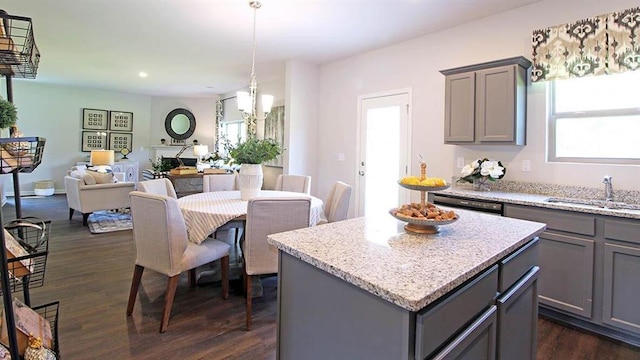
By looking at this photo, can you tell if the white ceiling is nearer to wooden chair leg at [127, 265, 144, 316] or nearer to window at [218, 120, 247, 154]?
window at [218, 120, 247, 154]

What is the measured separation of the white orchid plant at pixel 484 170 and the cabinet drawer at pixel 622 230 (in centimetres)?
96

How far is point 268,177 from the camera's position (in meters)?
6.75

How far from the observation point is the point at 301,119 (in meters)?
5.24

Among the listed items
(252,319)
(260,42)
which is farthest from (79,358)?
(260,42)

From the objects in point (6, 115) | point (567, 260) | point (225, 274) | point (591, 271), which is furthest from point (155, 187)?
point (591, 271)

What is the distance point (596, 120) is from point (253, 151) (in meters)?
2.99

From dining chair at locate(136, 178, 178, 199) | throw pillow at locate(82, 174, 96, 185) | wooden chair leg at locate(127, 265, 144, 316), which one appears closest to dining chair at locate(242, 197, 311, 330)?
wooden chair leg at locate(127, 265, 144, 316)

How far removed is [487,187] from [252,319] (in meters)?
2.50

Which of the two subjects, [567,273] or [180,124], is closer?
[567,273]

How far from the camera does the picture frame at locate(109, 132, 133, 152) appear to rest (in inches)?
350

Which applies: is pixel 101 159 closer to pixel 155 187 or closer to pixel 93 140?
pixel 93 140

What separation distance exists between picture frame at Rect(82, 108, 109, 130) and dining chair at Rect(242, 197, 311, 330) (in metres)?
8.47

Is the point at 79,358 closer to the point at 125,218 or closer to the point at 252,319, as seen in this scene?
the point at 252,319

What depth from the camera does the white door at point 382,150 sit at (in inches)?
167
